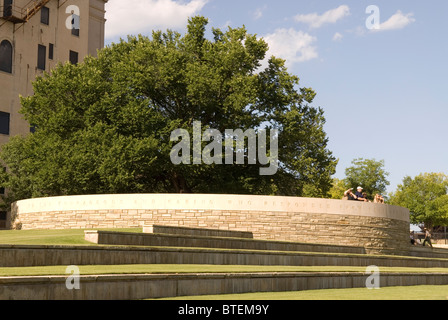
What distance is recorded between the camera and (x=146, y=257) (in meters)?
15.9

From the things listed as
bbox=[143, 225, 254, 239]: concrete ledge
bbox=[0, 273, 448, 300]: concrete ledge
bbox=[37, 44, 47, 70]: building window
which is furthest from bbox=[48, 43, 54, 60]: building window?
bbox=[0, 273, 448, 300]: concrete ledge

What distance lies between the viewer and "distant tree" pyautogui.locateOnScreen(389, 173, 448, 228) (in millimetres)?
97750

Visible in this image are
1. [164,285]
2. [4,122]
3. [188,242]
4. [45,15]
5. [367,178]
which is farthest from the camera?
[367,178]

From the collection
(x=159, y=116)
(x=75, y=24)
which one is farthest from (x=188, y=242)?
(x=75, y=24)

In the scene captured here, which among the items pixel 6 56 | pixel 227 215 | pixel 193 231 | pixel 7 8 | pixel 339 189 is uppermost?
pixel 7 8

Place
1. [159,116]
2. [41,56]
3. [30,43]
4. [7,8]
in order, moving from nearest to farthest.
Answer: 1. [159,116]
2. [7,8]
3. [30,43]
4. [41,56]

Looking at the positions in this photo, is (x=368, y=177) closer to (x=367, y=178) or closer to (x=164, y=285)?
(x=367, y=178)

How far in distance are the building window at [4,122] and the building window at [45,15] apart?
10.1m

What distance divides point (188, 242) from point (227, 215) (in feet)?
22.8

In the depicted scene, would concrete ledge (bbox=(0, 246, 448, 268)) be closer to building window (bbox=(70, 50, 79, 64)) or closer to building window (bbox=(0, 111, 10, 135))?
building window (bbox=(0, 111, 10, 135))

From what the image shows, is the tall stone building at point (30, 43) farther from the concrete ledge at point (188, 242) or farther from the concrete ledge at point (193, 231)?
the concrete ledge at point (188, 242)

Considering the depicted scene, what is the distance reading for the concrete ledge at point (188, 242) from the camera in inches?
712

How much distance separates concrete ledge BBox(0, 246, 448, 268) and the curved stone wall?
586 cm
